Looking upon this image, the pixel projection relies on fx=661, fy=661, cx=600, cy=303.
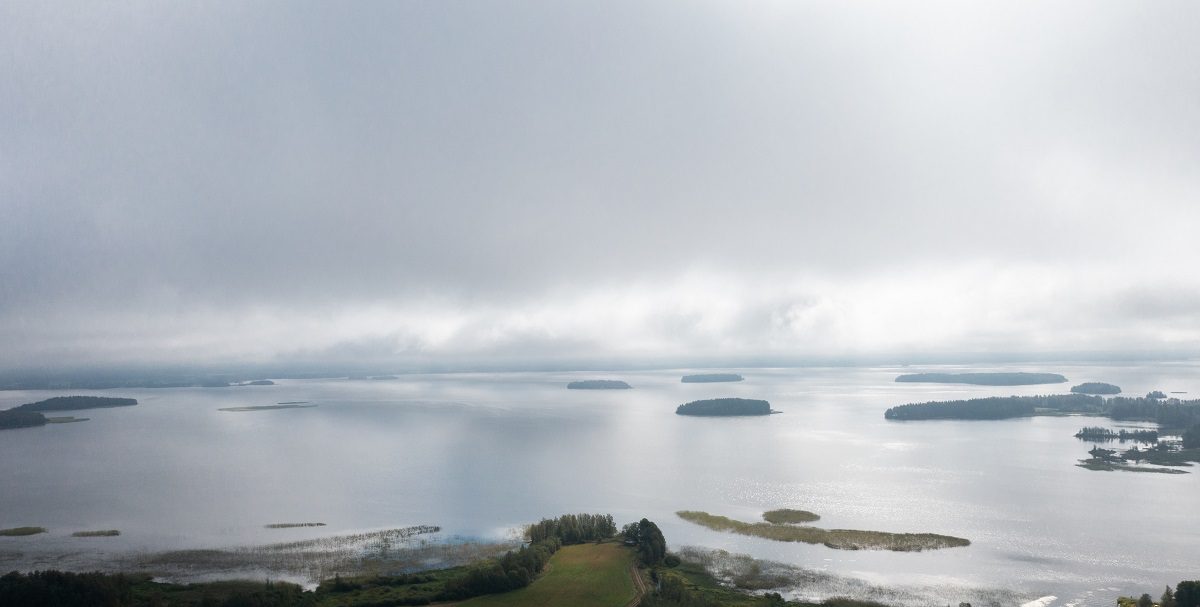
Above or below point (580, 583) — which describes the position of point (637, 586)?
below

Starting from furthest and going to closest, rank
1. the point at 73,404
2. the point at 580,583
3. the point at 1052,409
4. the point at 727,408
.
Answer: the point at 73,404
the point at 1052,409
the point at 727,408
the point at 580,583

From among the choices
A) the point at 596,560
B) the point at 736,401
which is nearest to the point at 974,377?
the point at 736,401

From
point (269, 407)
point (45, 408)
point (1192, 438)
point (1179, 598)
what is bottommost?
point (1192, 438)

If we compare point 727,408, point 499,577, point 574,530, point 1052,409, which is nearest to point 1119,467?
point 574,530

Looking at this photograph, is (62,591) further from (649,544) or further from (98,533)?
(649,544)

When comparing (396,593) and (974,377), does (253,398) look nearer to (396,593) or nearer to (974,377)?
(396,593)

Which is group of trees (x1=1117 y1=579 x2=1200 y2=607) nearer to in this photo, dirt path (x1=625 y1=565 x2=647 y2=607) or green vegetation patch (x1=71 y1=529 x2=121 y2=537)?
dirt path (x1=625 y1=565 x2=647 y2=607)

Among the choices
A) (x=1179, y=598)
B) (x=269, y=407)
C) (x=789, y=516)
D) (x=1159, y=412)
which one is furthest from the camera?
(x=269, y=407)
